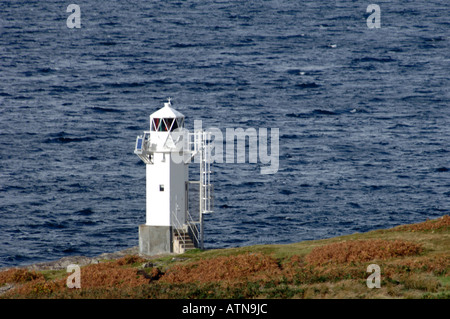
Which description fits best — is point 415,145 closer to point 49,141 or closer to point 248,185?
point 248,185

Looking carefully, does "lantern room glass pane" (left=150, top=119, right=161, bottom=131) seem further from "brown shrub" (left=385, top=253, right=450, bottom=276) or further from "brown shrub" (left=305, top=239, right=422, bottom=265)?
"brown shrub" (left=385, top=253, right=450, bottom=276)

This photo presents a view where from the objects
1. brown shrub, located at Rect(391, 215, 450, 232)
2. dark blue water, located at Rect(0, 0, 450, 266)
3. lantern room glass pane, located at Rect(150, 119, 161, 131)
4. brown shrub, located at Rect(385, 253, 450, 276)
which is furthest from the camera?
dark blue water, located at Rect(0, 0, 450, 266)

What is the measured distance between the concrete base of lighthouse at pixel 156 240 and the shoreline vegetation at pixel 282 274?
10.5ft

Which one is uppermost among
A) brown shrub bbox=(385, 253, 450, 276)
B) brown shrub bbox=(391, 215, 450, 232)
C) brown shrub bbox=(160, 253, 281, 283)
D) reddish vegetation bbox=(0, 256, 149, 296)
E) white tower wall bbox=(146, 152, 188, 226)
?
white tower wall bbox=(146, 152, 188, 226)

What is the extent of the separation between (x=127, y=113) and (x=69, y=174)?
32.0 meters

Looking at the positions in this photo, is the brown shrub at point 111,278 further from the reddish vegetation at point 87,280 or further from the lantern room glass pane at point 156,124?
the lantern room glass pane at point 156,124

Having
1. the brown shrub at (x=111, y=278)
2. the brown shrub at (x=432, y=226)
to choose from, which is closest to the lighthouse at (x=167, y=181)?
the brown shrub at (x=111, y=278)

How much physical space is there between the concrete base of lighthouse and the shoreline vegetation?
3.20 metres

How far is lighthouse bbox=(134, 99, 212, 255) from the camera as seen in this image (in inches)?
1999

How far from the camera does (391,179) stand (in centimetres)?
9462

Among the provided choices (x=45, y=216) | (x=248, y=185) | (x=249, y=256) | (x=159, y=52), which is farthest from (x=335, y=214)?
(x=159, y=52)

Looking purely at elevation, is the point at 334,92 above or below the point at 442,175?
above

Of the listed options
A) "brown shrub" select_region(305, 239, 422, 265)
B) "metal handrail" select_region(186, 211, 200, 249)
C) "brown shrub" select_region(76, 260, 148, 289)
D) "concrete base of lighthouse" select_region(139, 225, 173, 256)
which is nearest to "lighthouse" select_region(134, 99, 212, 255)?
"concrete base of lighthouse" select_region(139, 225, 173, 256)

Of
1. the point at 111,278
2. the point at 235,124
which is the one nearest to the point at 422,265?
the point at 111,278
